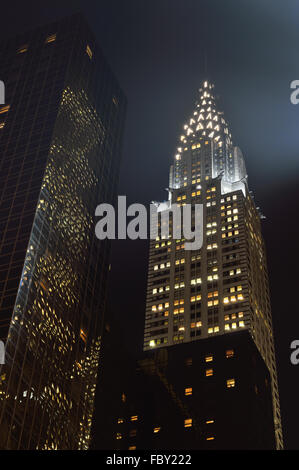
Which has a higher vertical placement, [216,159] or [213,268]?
[216,159]

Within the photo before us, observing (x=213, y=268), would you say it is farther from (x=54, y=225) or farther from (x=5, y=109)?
(x=5, y=109)

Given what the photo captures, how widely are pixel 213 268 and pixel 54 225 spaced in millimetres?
40944

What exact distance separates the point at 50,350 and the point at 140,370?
29691 mm

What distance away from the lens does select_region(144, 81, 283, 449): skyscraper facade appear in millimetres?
147875

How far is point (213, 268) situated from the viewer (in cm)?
15838

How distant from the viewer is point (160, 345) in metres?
148

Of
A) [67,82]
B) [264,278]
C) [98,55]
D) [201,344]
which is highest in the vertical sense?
[98,55]

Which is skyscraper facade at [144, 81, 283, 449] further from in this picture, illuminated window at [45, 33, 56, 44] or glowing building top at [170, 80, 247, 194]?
illuminated window at [45, 33, 56, 44]

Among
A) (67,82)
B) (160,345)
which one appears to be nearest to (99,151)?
(67,82)

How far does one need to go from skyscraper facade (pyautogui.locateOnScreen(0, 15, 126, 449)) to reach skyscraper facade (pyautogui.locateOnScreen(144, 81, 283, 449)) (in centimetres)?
1603

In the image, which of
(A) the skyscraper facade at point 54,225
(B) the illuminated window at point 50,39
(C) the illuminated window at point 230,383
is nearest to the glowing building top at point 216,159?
(A) the skyscraper facade at point 54,225

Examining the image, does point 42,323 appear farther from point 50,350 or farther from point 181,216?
point 181,216

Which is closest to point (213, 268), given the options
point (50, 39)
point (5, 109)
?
point (5, 109)

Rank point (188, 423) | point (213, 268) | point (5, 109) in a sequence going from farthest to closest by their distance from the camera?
point (5, 109) → point (213, 268) → point (188, 423)
